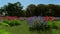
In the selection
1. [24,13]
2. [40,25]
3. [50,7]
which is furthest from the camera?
[50,7]

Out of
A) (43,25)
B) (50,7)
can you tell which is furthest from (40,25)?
(50,7)

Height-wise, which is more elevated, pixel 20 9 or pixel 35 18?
pixel 35 18

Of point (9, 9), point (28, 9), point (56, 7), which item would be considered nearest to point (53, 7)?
point (56, 7)

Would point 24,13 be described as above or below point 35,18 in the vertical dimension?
below

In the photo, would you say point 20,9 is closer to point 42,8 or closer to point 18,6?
point 18,6

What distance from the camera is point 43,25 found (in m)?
6.92

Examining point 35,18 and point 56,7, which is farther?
point 56,7

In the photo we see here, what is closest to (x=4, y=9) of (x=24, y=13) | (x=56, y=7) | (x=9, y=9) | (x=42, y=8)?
(x=9, y=9)

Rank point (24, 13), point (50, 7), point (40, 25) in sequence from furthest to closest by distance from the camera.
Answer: point (50, 7) < point (24, 13) < point (40, 25)

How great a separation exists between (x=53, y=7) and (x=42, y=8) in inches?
89.2

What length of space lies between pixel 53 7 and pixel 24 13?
6.22 metres

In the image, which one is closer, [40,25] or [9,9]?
[40,25]

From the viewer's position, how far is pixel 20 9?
124 feet

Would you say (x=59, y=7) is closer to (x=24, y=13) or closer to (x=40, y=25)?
(x=24, y=13)
